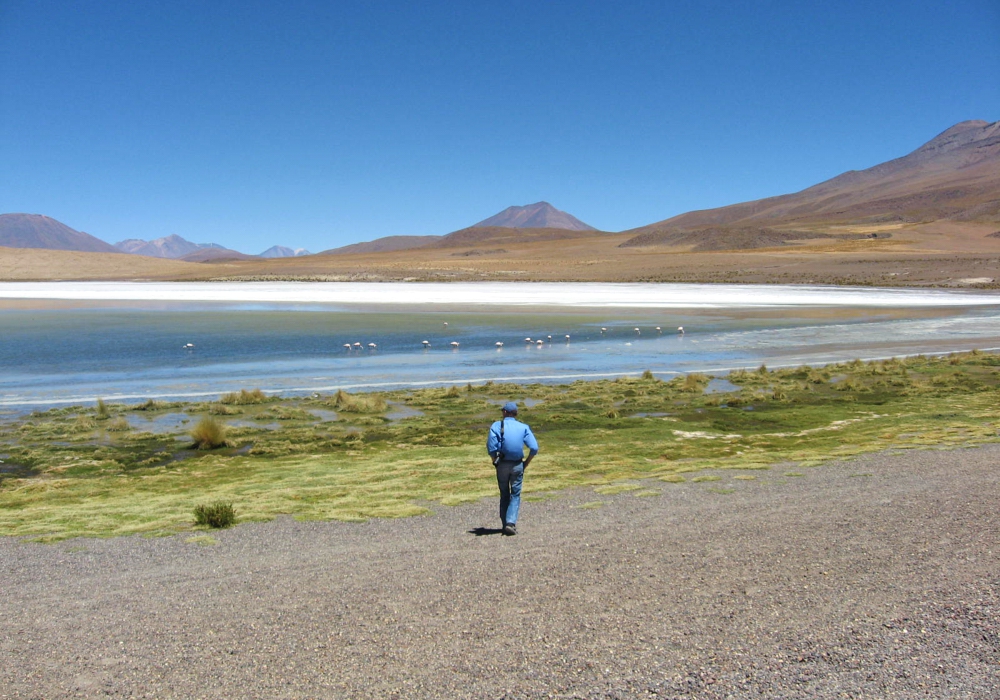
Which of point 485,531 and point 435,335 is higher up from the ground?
point 435,335

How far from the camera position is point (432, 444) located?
14.2 meters

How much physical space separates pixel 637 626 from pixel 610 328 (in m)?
31.2

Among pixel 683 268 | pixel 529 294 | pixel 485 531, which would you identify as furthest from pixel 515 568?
pixel 683 268

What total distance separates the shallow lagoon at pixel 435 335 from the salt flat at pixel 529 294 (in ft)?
0.79

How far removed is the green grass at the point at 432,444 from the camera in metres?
10.2

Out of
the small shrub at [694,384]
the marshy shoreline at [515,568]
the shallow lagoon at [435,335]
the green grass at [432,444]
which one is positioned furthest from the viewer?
the shallow lagoon at [435,335]

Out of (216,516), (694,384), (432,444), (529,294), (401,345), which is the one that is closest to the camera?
(216,516)

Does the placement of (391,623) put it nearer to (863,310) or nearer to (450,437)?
(450,437)

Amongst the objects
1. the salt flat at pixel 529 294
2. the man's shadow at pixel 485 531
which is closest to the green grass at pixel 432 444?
the man's shadow at pixel 485 531

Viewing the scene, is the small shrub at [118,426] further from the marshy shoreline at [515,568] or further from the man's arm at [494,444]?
the man's arm at [494,444]

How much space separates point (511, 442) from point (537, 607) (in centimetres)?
185

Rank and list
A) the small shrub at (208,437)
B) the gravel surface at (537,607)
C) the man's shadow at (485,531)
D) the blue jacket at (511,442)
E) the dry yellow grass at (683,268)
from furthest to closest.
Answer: the dry yellow grass at (683,268)
the small shrub at (208,437)
the man's shadow at (485,531)
the blue jacket at (511,442)
the gravel surface at (537,607)

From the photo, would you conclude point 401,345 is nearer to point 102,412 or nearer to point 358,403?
point 358,403

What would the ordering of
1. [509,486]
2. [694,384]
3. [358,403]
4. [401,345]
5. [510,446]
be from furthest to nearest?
[401,345], [694,384], [358,403], [509,486], [510,446]
